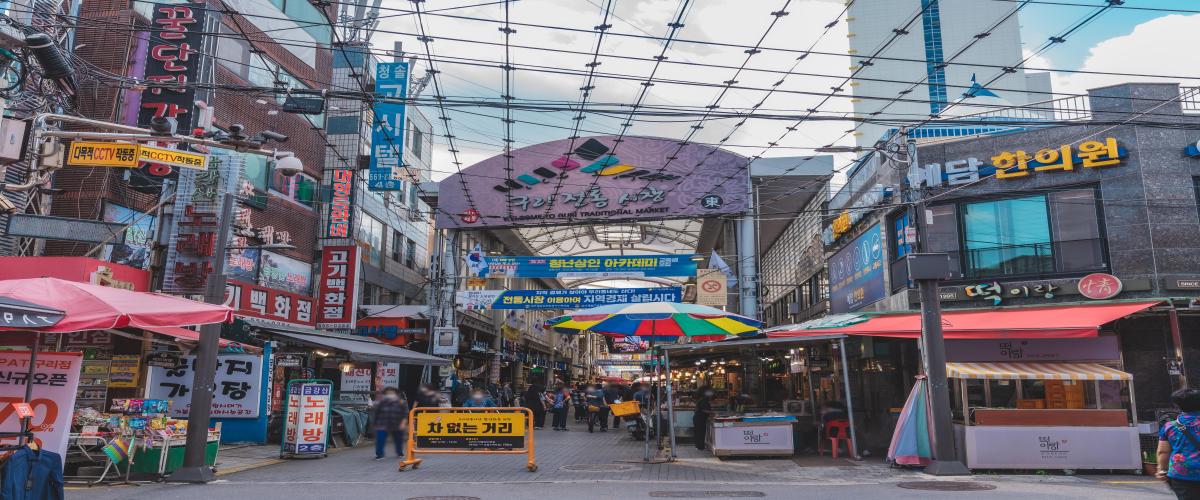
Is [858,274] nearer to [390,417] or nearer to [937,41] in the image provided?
[390,417]

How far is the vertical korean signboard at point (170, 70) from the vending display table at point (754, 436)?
14.8 metres

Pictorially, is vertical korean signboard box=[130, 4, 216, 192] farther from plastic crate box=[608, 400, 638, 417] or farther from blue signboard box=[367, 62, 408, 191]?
plastic crate box=[608, 400, 638, 417]

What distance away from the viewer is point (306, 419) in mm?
15039

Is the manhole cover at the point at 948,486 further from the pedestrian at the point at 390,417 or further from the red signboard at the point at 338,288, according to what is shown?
the red signboard at the point at 338,288

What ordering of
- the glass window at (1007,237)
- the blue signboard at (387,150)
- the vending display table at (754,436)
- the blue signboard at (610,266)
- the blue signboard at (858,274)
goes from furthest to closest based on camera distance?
the blue signboard at (610,266) < the blue signboard at (387,150) < the blue signboard at (858,274) < the glass window at (1007,237) < the vending display table at (754,436)

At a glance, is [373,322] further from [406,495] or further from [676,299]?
[406,495]

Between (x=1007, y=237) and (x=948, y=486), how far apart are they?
28.6 ft

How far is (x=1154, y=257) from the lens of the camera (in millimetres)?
16125

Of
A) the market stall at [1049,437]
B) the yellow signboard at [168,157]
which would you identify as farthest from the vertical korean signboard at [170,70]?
the market stall at [1049,437]

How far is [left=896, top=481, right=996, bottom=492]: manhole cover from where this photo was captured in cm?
1085

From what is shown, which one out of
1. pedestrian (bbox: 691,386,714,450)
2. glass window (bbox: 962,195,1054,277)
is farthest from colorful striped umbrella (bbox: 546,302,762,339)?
glass window (bbox: 962,195,1054,277)

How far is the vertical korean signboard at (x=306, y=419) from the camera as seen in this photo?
1495 cm

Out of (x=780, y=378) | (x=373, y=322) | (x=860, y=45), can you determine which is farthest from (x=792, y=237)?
(x=860, y=45)

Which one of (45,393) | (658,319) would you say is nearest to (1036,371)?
→ (658,319)
